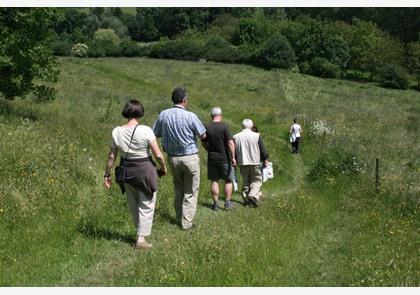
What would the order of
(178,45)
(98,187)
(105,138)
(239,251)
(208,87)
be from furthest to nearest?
(178,45) → (208,87) → (105,138) → (98,187) → (239,251)

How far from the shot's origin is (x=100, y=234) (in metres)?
7.62

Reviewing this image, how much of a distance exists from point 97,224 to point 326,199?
19.0 ft

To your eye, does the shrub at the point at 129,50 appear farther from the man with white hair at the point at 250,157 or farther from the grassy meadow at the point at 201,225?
the man with white hair at the point at 250,157

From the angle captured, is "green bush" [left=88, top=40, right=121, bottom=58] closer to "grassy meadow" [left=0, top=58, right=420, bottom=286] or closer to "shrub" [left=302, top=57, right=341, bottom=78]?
"shrub" [left=302, top=57, right=341, bottom=78]

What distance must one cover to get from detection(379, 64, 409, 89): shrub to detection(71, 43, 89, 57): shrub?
43404mm

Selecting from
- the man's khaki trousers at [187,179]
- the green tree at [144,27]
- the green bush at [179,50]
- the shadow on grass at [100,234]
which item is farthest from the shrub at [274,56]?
the shadow on grass at [100,234]

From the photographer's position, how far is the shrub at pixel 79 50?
249 feet

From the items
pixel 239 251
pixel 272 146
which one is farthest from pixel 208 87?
pixel 239 251

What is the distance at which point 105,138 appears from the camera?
1399 centimetres

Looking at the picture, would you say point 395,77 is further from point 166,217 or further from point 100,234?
A: point 100,234

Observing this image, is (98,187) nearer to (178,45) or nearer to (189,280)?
(189,280)

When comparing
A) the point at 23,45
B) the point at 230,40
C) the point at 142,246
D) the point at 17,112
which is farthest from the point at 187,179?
the point at 230,40

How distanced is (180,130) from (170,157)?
20.0 inches

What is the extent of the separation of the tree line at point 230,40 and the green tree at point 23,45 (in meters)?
0.03
